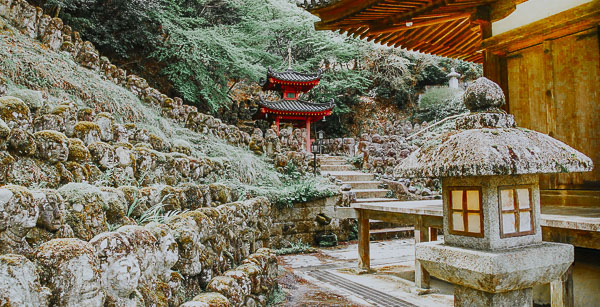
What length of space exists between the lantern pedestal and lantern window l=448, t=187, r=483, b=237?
0.13 m

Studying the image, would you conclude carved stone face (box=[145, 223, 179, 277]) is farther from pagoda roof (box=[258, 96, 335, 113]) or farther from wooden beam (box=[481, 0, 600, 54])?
pagoda roof (box=[258, 96, 335, 113])

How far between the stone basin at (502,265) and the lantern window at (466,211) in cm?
13

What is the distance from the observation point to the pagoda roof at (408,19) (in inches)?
170

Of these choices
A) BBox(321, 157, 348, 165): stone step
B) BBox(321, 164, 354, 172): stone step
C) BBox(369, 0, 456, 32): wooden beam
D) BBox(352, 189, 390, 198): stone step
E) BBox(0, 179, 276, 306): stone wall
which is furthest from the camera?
BBox(321, 157, 348, 165): stone step

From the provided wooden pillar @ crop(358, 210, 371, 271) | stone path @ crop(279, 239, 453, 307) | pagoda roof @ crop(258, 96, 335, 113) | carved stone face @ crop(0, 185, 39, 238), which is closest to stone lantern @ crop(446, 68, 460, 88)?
pagoda roof @ crop(258, 96, 335, 113)

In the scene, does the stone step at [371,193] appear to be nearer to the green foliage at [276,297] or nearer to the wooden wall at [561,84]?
the green foliage at [276,297]

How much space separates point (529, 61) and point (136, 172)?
16.3 feet

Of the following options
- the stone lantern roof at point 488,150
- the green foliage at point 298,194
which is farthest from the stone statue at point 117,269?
the green foliage at point 298,194

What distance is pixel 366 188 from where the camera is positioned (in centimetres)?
1341

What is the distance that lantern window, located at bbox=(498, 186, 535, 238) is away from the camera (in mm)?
2480

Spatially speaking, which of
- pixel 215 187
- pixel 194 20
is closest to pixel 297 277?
pixel 215 187

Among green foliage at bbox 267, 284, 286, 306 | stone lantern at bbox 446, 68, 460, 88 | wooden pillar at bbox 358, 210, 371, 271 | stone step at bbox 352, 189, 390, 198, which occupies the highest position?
stone lantern at bbox 446, 68, 460, 88

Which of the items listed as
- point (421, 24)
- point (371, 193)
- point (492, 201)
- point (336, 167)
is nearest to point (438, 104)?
point (336, 167)

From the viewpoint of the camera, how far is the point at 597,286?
153 inches
